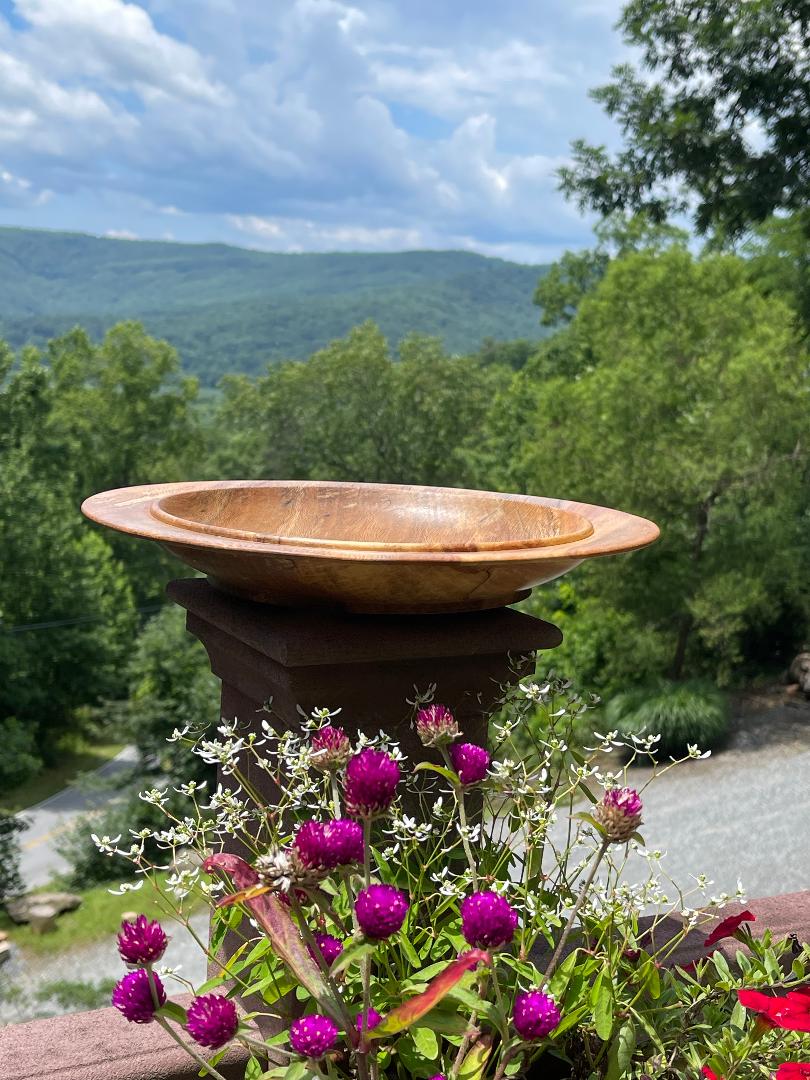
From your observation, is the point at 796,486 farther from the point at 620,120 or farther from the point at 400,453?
the point at 400,453

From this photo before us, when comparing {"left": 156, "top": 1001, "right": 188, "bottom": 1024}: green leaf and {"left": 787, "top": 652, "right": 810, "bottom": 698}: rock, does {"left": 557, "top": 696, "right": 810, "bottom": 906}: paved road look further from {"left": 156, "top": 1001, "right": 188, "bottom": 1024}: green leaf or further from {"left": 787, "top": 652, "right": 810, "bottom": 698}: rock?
{"left": 156, "top": 1001, "right": 188, "bottom": 1024}: green leaf

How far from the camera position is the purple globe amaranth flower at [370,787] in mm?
1096

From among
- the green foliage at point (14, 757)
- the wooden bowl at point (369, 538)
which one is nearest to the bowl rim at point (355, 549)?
the wooden bowl at point (369, 538)

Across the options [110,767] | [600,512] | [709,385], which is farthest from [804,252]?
[110,767]

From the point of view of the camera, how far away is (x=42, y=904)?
14.4m

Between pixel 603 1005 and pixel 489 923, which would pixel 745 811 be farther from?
pixel 489 923

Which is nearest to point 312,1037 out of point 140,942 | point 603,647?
point 140,942

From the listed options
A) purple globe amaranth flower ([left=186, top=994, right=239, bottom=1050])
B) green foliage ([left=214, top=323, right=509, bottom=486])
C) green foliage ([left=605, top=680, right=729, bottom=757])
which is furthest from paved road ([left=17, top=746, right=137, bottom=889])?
purple globe amaranth flower ([left=186, top=994, right=239, bottom=1050])

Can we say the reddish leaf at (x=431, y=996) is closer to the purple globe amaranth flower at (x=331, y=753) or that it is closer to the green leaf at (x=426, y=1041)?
the green leaf at (x=426, y=1041)

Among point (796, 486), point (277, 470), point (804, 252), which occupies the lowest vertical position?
point (277, 470)

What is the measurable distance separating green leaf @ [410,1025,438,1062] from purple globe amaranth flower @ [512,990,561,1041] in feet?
0.33

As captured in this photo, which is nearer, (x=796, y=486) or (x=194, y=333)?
(x=796, y=486)

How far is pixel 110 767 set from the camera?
2686 cm

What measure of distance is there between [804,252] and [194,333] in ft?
335
